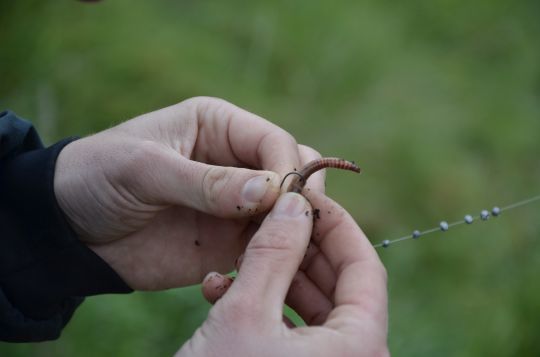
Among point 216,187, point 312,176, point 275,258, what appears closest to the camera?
point 275,258

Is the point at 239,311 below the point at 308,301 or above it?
above

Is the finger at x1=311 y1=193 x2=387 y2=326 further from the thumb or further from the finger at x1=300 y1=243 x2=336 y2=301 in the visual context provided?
the thumb

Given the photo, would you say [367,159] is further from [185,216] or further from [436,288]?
[185,216]

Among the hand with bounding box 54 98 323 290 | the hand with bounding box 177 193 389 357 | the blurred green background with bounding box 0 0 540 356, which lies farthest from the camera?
the blurred green background with bounding box 0 0 540 356

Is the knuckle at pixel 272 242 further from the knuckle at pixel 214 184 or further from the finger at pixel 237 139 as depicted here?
the finger at pixel 237 139

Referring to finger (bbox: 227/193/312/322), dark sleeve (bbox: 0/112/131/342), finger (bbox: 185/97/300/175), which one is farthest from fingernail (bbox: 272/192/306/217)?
dark sleeve (bbox: 0/112/131/342)

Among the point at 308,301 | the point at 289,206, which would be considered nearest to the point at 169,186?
the point at 289,206

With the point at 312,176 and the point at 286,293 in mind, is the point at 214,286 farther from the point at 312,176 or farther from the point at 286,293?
the point at 312,176
